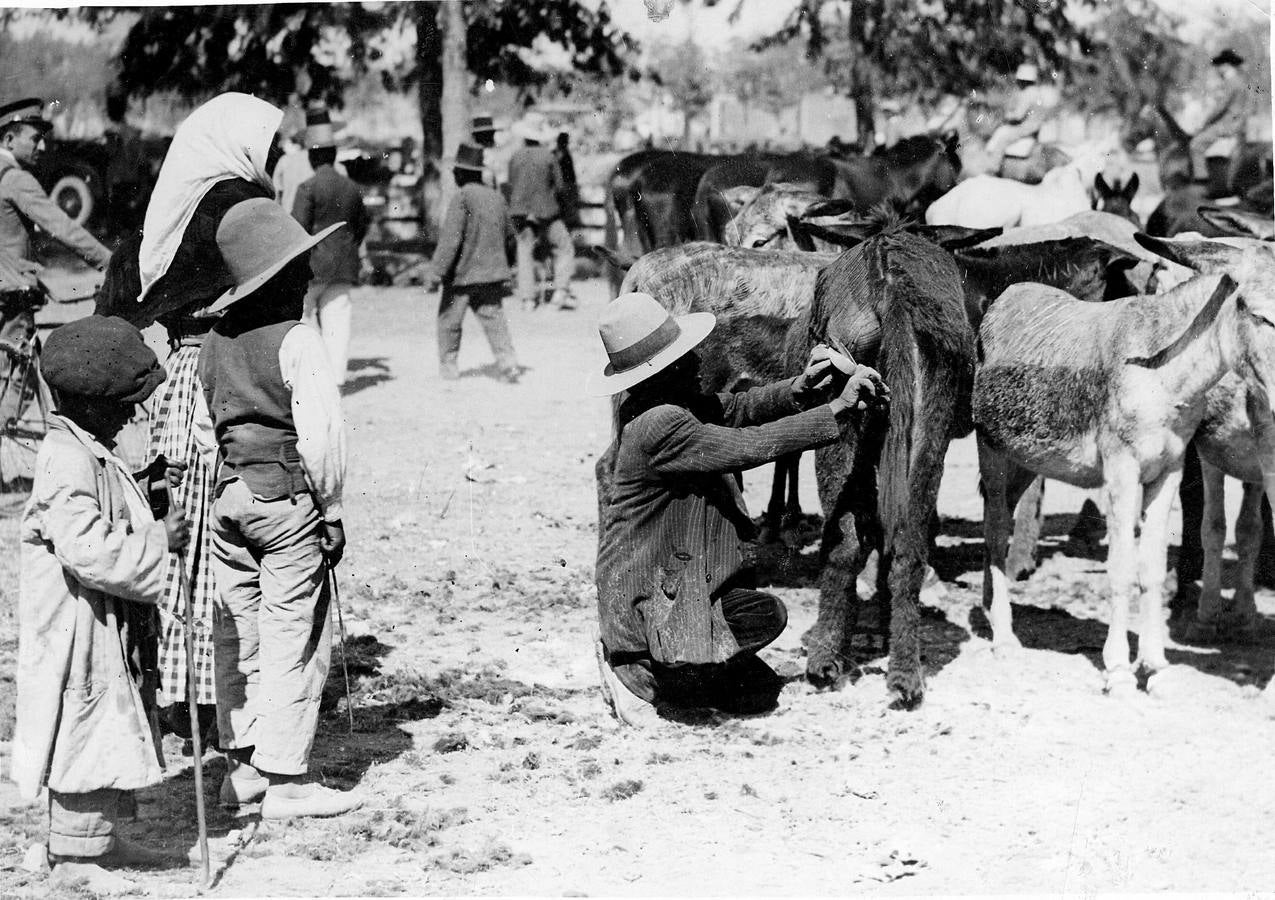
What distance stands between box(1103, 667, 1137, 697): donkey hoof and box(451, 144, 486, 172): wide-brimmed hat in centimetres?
918

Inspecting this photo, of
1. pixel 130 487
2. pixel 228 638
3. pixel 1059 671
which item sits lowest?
pixel 1059 671

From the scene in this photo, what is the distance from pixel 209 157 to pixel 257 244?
0.61 meters

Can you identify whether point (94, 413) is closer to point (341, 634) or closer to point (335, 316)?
point (341, 634)

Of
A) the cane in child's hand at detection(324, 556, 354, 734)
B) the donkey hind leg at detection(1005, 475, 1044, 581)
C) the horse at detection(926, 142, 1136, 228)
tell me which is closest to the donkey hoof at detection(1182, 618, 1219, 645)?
the donkey hind leg at detection(1005, 475, 1044, 581)

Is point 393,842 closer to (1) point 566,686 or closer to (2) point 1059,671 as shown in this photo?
(1) point 566,686

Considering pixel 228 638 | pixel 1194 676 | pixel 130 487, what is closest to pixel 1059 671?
pixel 1194 676

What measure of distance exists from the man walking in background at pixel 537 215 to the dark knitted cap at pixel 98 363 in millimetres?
13500

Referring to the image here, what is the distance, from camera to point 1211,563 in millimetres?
7578

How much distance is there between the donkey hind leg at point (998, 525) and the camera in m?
7.36

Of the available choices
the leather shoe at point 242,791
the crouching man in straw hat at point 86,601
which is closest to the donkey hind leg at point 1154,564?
the leather shoe at point 242,791

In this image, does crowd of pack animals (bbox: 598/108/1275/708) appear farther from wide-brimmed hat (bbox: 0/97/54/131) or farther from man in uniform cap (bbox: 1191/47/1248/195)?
man in uniform cap (bbox: 1191/47/1248/195)

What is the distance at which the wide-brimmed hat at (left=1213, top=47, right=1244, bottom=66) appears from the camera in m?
16.8

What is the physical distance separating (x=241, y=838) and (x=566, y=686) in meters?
2.08

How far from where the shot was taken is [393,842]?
5.10 meters
